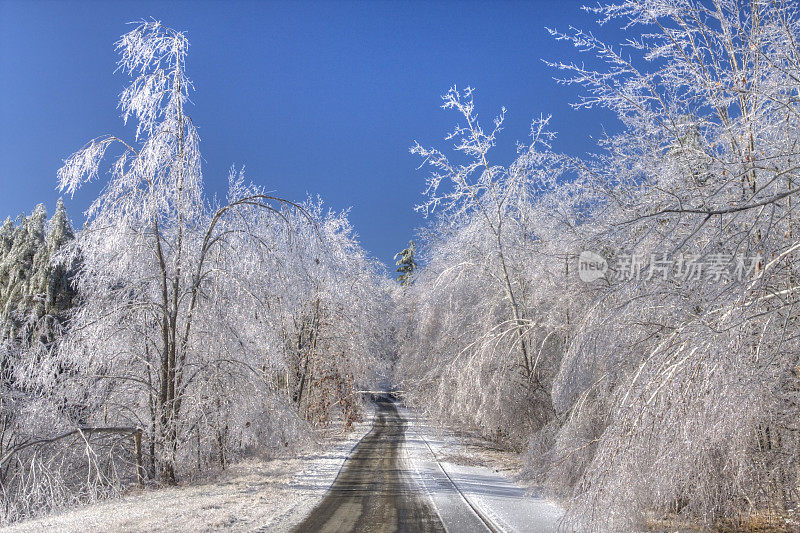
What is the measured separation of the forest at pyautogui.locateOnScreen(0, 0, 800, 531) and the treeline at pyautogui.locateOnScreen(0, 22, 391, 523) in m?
0.05

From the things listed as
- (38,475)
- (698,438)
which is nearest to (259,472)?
(38,475)

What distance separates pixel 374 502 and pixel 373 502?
17 millimetres

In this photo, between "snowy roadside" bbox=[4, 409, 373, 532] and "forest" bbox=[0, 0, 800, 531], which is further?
"snowy roadside" bbox=[4, 409, 373, 532]

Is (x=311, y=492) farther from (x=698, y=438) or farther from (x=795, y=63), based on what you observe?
(x=795, y=63)

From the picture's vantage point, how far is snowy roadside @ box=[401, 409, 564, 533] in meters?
7.34

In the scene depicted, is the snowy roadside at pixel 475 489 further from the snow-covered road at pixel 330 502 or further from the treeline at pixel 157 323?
the treeline at pixel 157 323

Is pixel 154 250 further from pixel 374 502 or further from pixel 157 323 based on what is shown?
pixel 374 502

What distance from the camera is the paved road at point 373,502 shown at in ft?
22.9

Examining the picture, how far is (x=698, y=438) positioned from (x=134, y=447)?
9567 millimetres

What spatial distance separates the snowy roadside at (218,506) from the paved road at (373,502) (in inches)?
11.8

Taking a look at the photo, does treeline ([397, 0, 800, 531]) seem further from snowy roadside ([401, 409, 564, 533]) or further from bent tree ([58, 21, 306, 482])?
bent tree ([58, 21, 306, 482])

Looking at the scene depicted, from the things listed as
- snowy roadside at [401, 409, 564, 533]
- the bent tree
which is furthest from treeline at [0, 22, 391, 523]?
snowy roadside at [401, 409, 564, 533]

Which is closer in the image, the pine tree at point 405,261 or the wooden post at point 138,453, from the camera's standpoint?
the wooden post at point 138,453

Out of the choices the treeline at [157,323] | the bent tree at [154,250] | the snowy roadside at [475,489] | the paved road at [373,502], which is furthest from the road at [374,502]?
the bent tree at [154,250]
